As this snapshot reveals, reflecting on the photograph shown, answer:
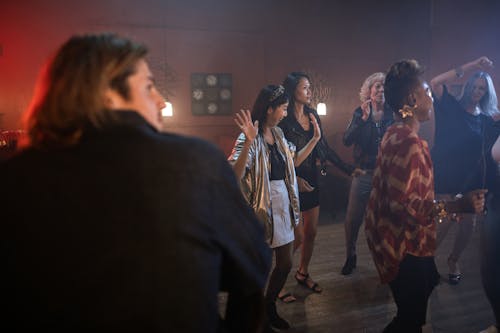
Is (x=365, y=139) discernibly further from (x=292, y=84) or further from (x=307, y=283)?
(x=307, y=283)

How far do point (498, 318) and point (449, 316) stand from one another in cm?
48

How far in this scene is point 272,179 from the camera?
255cm

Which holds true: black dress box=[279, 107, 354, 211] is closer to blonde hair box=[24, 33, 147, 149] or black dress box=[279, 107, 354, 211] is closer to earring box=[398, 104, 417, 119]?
earring box=[398, 104, 417, 119]

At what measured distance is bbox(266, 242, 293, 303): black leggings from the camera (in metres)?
2.52

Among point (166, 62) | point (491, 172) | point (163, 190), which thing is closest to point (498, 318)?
point (491, 172)

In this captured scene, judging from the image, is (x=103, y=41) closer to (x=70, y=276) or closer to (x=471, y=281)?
(x=70, y=276)

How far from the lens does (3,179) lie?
0.77 m

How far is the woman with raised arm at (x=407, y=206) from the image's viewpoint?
1.76m

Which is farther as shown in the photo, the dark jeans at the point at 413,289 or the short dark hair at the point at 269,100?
the short dark hair at the point at 269,100

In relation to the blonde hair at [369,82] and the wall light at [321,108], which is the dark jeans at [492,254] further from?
the wall light at [321,108]

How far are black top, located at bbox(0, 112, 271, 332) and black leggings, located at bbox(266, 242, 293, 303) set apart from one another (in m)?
1.77

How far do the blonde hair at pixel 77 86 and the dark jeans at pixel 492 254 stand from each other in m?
2.43

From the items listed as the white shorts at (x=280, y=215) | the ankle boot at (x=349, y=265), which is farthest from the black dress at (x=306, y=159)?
the ankle boot at (x=349, y=265)

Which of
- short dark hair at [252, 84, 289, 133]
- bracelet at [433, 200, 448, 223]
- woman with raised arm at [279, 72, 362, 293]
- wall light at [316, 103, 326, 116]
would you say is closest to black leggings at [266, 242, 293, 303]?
woman with raised arm at [279, 72, 362, 293]
